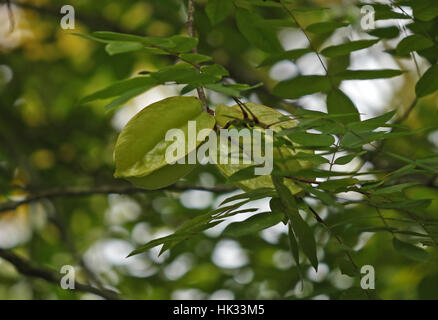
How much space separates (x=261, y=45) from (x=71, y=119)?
1504 millimetres

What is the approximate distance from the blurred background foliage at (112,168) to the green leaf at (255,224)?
90 cm

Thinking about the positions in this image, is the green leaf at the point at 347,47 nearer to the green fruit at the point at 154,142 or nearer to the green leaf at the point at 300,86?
the green leaf at the point at 300,86

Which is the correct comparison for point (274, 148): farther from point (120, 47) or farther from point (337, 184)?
point (120, 47)

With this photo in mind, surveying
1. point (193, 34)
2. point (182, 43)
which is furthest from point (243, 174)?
point (193, 34)

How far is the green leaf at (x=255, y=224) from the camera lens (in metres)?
0.88

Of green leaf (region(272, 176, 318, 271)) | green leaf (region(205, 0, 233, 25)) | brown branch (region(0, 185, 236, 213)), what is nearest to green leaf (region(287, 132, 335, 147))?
green leaf (region(272, 176, 318, 271))

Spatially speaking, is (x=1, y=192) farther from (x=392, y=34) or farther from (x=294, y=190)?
(x=392, y=34)

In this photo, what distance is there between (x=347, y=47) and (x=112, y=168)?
147cm

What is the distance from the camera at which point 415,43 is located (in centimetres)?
122

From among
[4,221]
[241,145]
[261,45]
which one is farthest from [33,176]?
[241,145]

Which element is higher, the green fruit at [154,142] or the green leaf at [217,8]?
the green leaf at [217,8]

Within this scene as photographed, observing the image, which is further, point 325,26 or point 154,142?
point 325,26

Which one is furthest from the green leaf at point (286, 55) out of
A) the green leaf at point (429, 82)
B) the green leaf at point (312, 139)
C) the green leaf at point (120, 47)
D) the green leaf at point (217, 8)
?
the green leaf at point (120, 47)

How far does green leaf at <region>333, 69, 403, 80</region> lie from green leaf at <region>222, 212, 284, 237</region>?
53 centimetres
